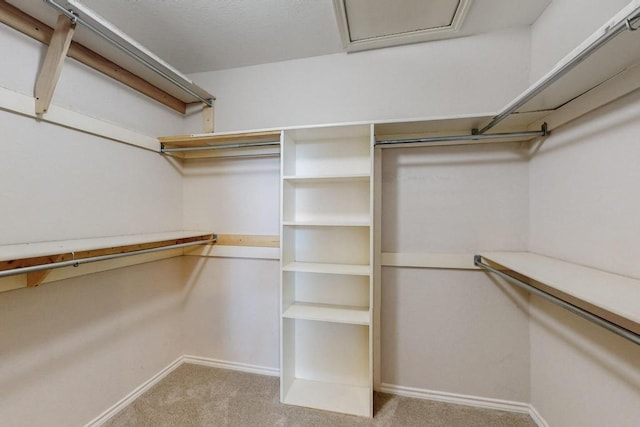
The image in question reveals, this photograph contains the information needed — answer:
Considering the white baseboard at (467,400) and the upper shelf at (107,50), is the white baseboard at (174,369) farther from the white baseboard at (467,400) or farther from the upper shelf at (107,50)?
the upper shelf at (107,50)

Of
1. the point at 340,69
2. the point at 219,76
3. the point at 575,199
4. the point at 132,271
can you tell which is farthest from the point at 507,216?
the point at 132,271

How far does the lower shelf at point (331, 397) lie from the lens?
172 centimetres

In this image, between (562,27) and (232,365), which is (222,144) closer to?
(232,365)

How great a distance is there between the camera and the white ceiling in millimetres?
1508

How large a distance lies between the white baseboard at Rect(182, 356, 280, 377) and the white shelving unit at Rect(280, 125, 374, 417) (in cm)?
24

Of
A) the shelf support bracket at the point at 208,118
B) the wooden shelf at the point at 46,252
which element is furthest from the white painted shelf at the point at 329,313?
the shelf support bracket at the point at 208,118

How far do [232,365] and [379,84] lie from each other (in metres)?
2.59

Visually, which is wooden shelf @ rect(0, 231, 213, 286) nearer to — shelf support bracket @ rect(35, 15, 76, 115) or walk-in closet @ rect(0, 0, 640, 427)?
walk-in closet @ rect(0, 0, 640, 427)

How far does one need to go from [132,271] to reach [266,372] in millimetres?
1315

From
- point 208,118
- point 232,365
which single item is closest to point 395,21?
point 208,118

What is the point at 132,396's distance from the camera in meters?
1.80

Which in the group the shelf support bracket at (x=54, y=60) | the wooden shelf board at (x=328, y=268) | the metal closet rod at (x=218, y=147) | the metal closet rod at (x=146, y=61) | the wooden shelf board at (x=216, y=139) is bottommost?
the wooden shelf board at (x=328, y=268)

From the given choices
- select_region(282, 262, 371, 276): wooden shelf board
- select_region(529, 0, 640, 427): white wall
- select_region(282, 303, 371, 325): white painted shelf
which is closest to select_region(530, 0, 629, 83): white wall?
select_region(529, 0, 640, 427): white wall

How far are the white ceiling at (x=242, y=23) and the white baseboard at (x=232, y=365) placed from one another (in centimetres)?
253
